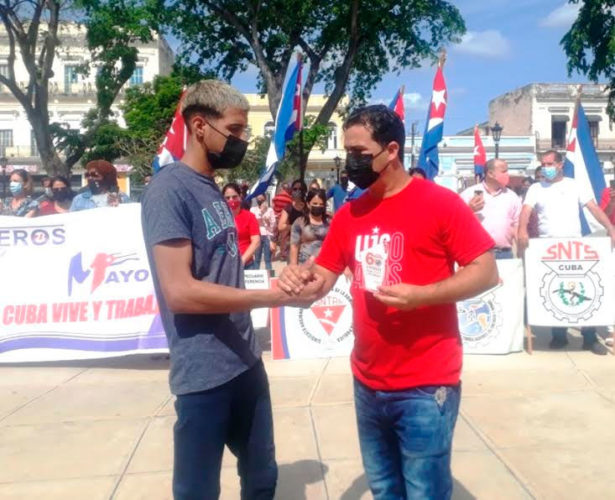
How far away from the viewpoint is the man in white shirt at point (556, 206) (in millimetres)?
7617

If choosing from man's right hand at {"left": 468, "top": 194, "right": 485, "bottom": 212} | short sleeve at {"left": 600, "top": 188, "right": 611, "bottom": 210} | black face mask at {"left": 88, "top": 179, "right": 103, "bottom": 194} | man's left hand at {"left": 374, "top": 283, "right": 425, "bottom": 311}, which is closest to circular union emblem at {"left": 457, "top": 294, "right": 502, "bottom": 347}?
man's right hand at {"left": 468, "top": 194, "right": 485, "bottom": 212}

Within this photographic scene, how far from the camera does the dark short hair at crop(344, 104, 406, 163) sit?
278cm

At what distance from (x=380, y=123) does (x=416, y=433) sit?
110 cm

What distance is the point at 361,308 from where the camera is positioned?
2.83 m

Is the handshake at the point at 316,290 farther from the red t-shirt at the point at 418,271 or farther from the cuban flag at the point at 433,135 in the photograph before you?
the cuban flag at the point at 433,135

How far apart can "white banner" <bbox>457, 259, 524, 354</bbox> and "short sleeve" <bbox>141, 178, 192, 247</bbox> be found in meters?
5.09

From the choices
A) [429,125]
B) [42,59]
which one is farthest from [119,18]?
[429,125]

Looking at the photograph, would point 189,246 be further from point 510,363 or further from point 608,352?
point 608,352

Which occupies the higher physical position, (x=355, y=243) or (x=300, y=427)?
(x=355, y=243)

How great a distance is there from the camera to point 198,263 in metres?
2.62

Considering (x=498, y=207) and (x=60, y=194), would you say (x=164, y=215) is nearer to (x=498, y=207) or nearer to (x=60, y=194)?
(x=498, y=207)

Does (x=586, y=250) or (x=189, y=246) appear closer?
(x=189, y=246)

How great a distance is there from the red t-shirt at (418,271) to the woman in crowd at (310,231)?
520cm

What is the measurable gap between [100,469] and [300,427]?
136cm
